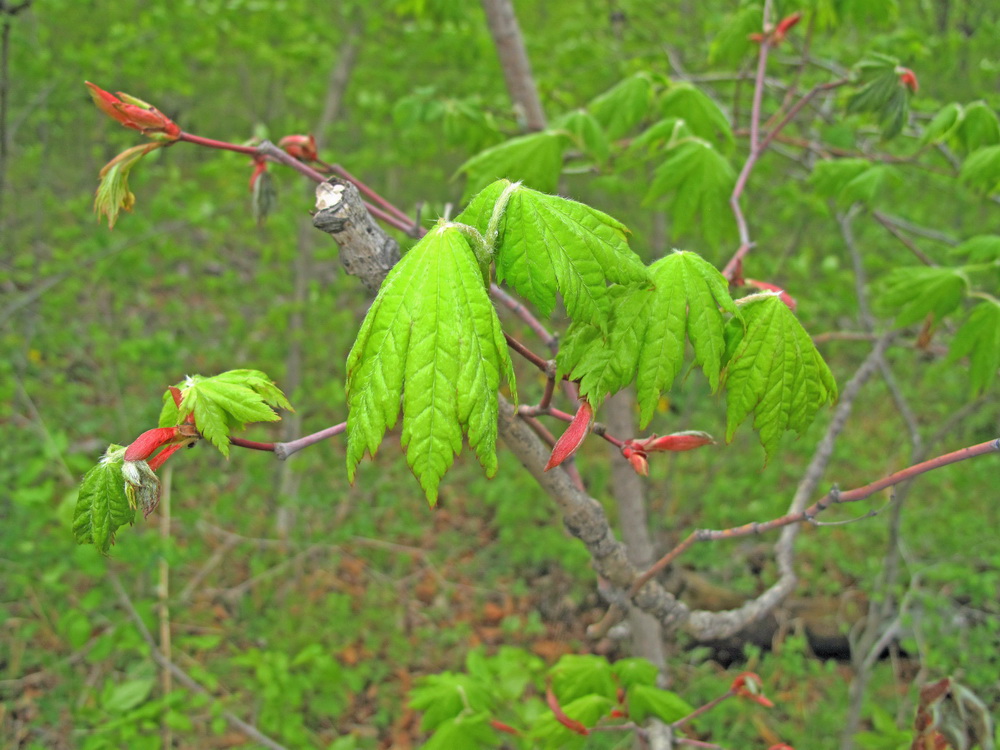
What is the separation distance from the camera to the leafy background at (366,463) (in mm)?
3049

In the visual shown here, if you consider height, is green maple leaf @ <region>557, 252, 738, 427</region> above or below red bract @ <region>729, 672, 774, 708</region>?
above

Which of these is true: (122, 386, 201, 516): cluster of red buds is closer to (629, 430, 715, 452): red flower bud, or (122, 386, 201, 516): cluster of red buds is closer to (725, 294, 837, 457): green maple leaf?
(629, 430, 715, 452): red flower bud

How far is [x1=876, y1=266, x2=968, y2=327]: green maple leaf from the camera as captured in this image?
159 centimetres

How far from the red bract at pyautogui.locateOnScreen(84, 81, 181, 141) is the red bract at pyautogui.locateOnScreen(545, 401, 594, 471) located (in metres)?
0.80

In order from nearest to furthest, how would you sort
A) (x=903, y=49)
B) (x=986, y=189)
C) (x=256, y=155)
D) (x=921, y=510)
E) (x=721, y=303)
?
(x=721, y=303)
(x=256, y=155)
(x=986, y=189)
(x=903, y=49)
(x=921, y=510)

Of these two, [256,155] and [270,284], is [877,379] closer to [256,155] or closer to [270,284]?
[270,284]

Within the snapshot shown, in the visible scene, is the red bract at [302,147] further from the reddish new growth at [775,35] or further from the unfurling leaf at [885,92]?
the unfurling leaf at [885,92]

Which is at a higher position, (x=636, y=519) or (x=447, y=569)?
(x=636, y=519)

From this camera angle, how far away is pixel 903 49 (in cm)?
271

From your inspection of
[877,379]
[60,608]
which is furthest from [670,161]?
[877,379]

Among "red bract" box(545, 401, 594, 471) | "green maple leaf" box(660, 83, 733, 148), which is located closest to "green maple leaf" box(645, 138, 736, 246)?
"green maple leaf" box(660, 83, 733, 148)

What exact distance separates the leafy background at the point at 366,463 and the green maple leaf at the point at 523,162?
2.03ft

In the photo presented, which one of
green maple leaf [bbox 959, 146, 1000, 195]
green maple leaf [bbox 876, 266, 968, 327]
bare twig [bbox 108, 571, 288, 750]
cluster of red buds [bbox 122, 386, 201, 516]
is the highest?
cluster of red buds [bbox 122, 386, 201, 516]

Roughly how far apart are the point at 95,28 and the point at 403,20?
6.98 feet
